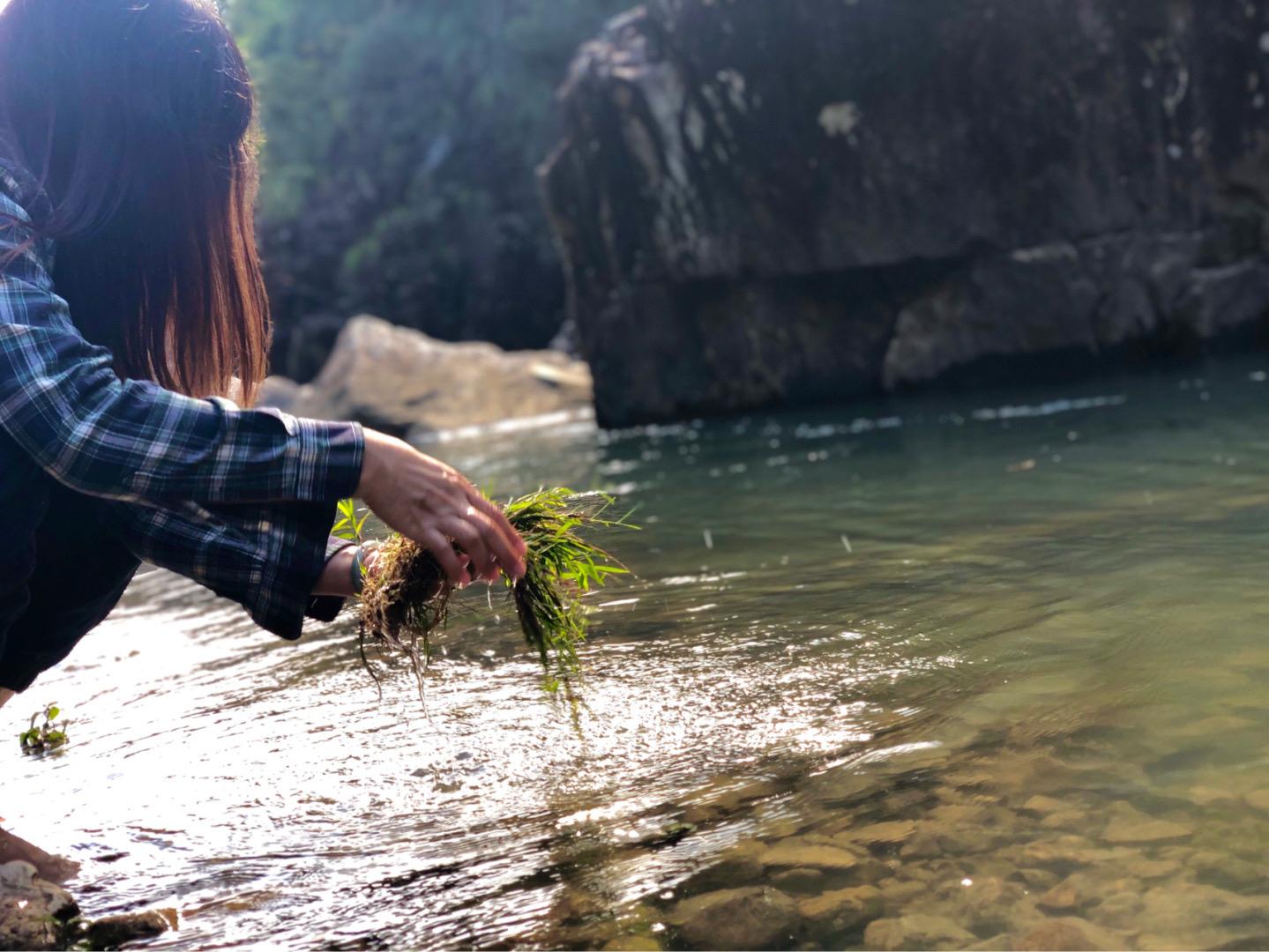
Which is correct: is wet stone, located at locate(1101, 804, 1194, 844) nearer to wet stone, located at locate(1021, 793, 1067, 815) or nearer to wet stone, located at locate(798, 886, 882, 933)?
wet stone, located at locate(1021, 793, 1067, 815)

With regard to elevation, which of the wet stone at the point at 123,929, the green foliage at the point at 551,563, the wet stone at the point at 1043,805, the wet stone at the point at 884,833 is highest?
the green foliage at the point at 551,563

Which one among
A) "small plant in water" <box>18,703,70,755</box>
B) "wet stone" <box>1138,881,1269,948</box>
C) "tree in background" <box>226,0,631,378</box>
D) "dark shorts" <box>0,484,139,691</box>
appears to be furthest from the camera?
"tree in background" <box>226,0,631,378</box>

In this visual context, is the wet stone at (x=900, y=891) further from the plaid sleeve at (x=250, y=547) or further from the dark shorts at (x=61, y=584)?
the dark shorts at (x=61, y=584)

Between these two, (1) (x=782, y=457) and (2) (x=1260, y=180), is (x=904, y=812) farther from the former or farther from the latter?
(2) (x=1260, y=180)

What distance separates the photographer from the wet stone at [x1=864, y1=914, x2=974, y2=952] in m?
1.80

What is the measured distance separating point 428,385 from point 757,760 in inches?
507

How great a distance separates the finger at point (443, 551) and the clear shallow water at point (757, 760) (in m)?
0.50

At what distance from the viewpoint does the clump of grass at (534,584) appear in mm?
2664

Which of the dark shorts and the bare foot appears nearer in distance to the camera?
the bare foot

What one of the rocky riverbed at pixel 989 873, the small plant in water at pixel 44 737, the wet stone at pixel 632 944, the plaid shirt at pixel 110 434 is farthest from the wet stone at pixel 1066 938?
the small plant in water at pixel 44 737

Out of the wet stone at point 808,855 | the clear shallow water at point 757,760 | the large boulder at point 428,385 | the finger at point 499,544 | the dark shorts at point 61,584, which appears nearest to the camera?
the clear shallow water at point 757,760

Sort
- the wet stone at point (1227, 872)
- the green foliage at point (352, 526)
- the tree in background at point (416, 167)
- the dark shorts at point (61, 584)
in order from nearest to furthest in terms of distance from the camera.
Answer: the wet stone at point (1227, 872) < the dark shorts at point (61, 584) < the green foliage at point (352, 526) < the tree in background at point (416, 167)

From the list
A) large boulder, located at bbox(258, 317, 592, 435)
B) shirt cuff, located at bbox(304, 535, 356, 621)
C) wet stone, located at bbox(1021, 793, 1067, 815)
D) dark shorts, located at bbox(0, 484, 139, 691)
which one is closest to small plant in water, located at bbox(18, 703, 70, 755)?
dark shorts, located at bbox(0, 484, 139, 691)

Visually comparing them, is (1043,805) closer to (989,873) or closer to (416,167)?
(989,873)
